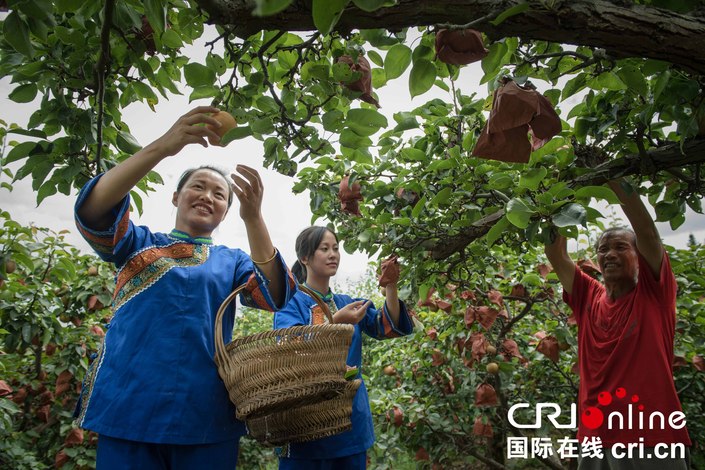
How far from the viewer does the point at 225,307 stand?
3.79ft

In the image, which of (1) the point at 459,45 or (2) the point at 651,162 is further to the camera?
(2) the point at 651,162

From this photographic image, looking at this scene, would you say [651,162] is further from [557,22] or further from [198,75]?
[198,75]

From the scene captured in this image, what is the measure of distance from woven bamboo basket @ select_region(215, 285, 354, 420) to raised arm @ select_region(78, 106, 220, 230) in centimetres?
38

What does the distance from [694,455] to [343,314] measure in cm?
249

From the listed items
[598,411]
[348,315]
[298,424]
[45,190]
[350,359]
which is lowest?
[298,424]

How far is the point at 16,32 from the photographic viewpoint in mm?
619

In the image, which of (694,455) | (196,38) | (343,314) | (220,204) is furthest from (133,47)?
(694,455)

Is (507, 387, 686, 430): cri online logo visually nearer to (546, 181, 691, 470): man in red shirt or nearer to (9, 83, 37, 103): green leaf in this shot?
(546, 181, 691, 470): man in red shirt

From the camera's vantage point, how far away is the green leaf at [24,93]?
2.93 feet

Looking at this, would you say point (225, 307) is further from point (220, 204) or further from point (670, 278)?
point (670, 278)

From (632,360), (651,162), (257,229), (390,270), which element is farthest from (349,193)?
(632,360)

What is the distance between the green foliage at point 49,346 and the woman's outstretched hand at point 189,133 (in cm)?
150

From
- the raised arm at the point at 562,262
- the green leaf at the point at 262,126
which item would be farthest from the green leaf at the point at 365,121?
the raised arm at the point at 562,262

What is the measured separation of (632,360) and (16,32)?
1.88 metres
